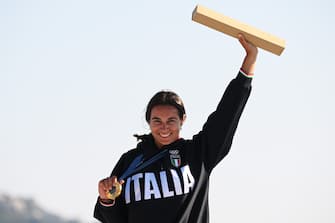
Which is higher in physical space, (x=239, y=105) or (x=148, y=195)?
(x=239, y=105)

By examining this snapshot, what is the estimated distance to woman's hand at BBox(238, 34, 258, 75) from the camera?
7797mm

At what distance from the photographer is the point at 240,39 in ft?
25.6

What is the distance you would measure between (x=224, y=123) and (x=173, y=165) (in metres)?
0.56

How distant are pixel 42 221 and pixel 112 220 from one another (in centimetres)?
17241

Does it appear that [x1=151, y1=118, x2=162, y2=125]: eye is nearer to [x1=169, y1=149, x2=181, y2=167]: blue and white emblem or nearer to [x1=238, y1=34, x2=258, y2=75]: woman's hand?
[x1=169, y1=149, x2=181, y2=167]: blue and white emblem

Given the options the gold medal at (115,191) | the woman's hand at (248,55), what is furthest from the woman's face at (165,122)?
the woman's hand at (248,55)

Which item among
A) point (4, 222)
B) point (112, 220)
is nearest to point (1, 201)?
point (4, 222)

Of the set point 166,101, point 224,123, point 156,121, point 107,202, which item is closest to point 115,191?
point 107,202

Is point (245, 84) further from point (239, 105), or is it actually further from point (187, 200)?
point (187, 200)

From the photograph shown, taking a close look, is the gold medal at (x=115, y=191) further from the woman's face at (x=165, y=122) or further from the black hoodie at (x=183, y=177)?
the woman's face at (x=165, y=122)

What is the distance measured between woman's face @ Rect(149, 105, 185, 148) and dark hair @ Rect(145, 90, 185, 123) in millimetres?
34

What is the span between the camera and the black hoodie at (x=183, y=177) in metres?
7.82

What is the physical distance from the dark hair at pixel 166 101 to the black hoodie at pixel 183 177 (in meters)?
0.25

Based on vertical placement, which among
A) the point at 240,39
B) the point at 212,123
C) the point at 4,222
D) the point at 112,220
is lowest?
the point at 112,220
